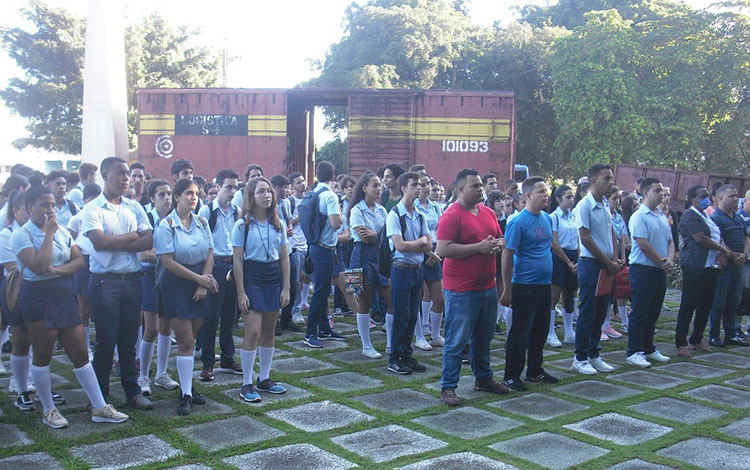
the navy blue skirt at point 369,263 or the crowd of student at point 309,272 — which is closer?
the crowd of student at point 309,272

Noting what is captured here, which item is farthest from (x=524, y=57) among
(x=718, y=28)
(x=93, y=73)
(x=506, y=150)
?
(x=93, y=73)

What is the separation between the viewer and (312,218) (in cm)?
683

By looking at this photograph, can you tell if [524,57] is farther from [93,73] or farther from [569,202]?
[569,202]

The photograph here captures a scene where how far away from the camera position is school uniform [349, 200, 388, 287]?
6.31 metres

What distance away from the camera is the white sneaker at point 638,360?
618 centimetres

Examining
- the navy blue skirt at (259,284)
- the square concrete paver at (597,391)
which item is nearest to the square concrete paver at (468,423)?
the square concrete paver at (597,391)

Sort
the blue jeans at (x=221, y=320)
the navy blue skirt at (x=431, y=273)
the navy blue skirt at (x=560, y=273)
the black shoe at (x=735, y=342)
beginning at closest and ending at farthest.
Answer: the blue jeans at (x=221, y=320) → the navy blue skirt at (x=431, y=273) → the navy blue skirt at (x=560, y=273) → the black shoe at (x=735, y=342)

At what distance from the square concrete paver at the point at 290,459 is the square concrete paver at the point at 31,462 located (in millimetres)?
971

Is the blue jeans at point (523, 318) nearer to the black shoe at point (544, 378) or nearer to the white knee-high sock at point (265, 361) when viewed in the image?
the black shoe at point (544, 378)

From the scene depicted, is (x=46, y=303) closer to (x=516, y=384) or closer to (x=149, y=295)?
(x=149, y=295)

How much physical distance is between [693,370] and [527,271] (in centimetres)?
215

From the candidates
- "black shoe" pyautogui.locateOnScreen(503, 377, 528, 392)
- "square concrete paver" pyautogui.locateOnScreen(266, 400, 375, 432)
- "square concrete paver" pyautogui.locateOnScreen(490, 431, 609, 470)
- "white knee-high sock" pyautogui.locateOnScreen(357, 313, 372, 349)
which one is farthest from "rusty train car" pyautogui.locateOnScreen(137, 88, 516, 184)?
"square concrete paver" pyautogui.locateOnScreen(490, 431, 609, 470)

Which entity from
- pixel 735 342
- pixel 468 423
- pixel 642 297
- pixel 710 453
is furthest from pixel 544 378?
pixel 735 342

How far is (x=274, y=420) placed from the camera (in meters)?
4.47
